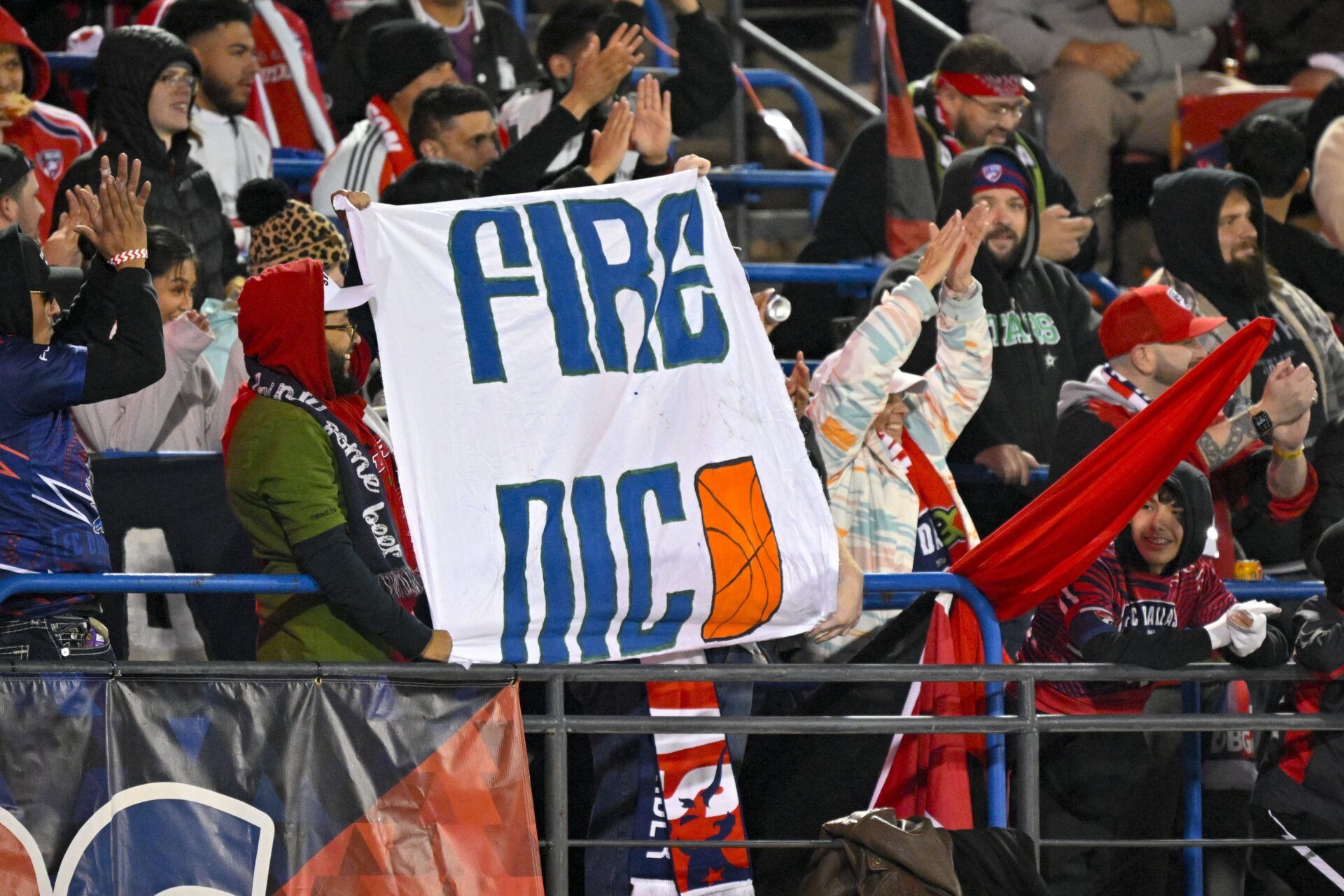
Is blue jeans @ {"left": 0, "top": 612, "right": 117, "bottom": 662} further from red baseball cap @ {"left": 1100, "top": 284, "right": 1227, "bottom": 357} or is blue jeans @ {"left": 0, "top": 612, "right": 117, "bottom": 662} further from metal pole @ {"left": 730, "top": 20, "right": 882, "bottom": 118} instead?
metal pole @ {"left": 730, "top": 20, "right": 882, "bottom": 118}

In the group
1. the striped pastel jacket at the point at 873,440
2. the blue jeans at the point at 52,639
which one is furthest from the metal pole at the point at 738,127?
the blue jeans at the point at 52,639

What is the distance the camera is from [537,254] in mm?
5367

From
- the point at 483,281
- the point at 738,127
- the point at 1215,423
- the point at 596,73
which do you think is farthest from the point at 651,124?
the point at 738,127

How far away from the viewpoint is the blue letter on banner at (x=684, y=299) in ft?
17.8

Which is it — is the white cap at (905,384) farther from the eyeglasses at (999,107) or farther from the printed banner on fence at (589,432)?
the eyeglasses at (999,107)

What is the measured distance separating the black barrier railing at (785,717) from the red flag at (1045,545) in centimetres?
20

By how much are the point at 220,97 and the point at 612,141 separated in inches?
75.2

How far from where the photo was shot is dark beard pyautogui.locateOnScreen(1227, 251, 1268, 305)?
7387mm

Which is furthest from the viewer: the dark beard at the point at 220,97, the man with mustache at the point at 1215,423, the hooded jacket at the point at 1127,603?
the dark beard at the point at 220,97

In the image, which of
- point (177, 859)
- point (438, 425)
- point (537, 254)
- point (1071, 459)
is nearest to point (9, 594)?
point (177, 859)

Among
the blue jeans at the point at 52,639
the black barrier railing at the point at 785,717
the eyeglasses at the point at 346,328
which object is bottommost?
the black barrier railing at the point at 785,717

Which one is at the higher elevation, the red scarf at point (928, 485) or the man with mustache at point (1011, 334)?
→ the man with mustache at point (1011, 334)

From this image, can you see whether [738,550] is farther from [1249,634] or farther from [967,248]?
[967,248]

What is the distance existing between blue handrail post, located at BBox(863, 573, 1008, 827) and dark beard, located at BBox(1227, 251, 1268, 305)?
2.48 metres
